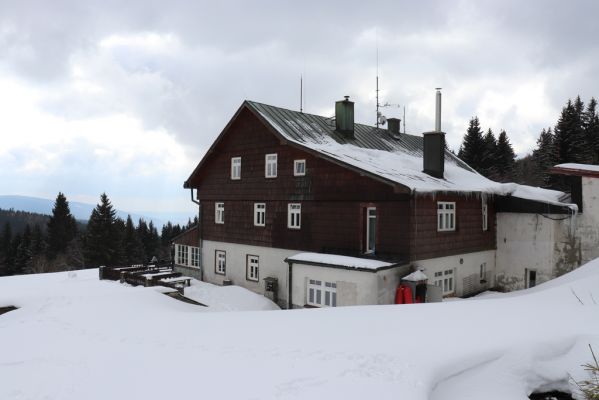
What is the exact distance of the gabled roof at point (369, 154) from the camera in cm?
1719

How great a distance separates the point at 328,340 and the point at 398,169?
11700mm

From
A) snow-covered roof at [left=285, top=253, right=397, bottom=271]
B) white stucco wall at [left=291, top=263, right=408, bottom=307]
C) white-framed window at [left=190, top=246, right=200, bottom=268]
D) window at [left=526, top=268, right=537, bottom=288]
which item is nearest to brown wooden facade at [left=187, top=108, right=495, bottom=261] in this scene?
snow-covered roof at [left=285, top=253, right=397, bottom=271]

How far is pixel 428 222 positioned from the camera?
16906 millimetres

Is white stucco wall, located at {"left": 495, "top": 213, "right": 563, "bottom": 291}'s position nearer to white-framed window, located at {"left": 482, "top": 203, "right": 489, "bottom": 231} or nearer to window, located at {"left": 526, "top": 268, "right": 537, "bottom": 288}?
window, located at {"left": 526, "top": 268, "right": 537, "bottom": 288}

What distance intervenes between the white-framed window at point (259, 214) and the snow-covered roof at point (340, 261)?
11.9ft

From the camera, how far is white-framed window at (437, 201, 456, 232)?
17.8m

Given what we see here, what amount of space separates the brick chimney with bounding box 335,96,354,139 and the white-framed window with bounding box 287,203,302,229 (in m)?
5.50

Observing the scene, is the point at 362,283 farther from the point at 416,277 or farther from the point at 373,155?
the point at 373,155

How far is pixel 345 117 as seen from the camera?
2286 centimetres

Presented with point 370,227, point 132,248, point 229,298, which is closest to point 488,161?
point 370,227

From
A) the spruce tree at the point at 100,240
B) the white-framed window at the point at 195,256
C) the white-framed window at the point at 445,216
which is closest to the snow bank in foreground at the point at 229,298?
the white-framed window at the point at 195,256

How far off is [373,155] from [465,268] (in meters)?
6.83

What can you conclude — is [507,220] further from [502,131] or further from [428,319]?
[502,131]

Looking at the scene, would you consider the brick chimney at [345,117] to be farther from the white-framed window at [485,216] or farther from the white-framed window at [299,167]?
the white-framed window at [485,216]
